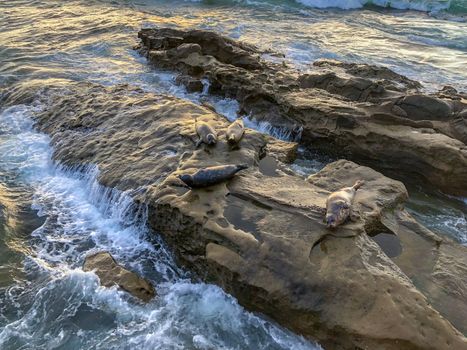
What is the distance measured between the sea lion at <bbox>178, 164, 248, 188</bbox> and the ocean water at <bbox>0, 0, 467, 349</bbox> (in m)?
0.96

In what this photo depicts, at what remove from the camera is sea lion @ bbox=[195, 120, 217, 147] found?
7334mm

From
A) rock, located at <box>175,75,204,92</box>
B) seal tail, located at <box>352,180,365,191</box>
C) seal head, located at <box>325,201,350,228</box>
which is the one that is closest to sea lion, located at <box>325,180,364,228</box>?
seal head, located at <box>325,201,350,228</box>

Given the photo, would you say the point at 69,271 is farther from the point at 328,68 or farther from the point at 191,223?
the point at 328,68

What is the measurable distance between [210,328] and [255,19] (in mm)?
17091

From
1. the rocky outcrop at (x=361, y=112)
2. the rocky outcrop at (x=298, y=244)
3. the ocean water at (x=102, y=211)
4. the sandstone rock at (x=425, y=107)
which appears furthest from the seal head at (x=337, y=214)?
the sandstone rock at (x=425, y=107)

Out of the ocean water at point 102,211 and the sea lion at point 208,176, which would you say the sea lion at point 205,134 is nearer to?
the sea lion at point 208,176

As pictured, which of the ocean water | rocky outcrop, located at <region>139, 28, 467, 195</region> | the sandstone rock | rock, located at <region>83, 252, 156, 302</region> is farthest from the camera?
the sandstone rock

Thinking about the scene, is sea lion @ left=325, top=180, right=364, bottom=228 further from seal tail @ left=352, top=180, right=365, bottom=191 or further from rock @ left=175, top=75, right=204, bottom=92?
rock @ left=175, top=75, right=204, bottom=92

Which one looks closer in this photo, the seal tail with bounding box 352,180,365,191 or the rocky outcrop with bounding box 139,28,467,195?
the seal tail with bounding box 352,180,365,191

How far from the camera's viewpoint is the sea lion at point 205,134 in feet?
24.1

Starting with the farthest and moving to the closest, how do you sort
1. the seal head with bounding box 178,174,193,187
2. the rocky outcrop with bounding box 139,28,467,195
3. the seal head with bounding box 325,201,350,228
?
the rocky outcrop with bounding box 139,28,467,195
the seal head with bounding box 178,174,193,187
the seal head with bounding box 325,201,350,228

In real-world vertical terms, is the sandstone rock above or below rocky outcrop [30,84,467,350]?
above

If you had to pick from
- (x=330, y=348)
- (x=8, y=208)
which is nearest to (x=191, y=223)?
(x=330, y=348)

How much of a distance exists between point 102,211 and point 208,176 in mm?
2091
